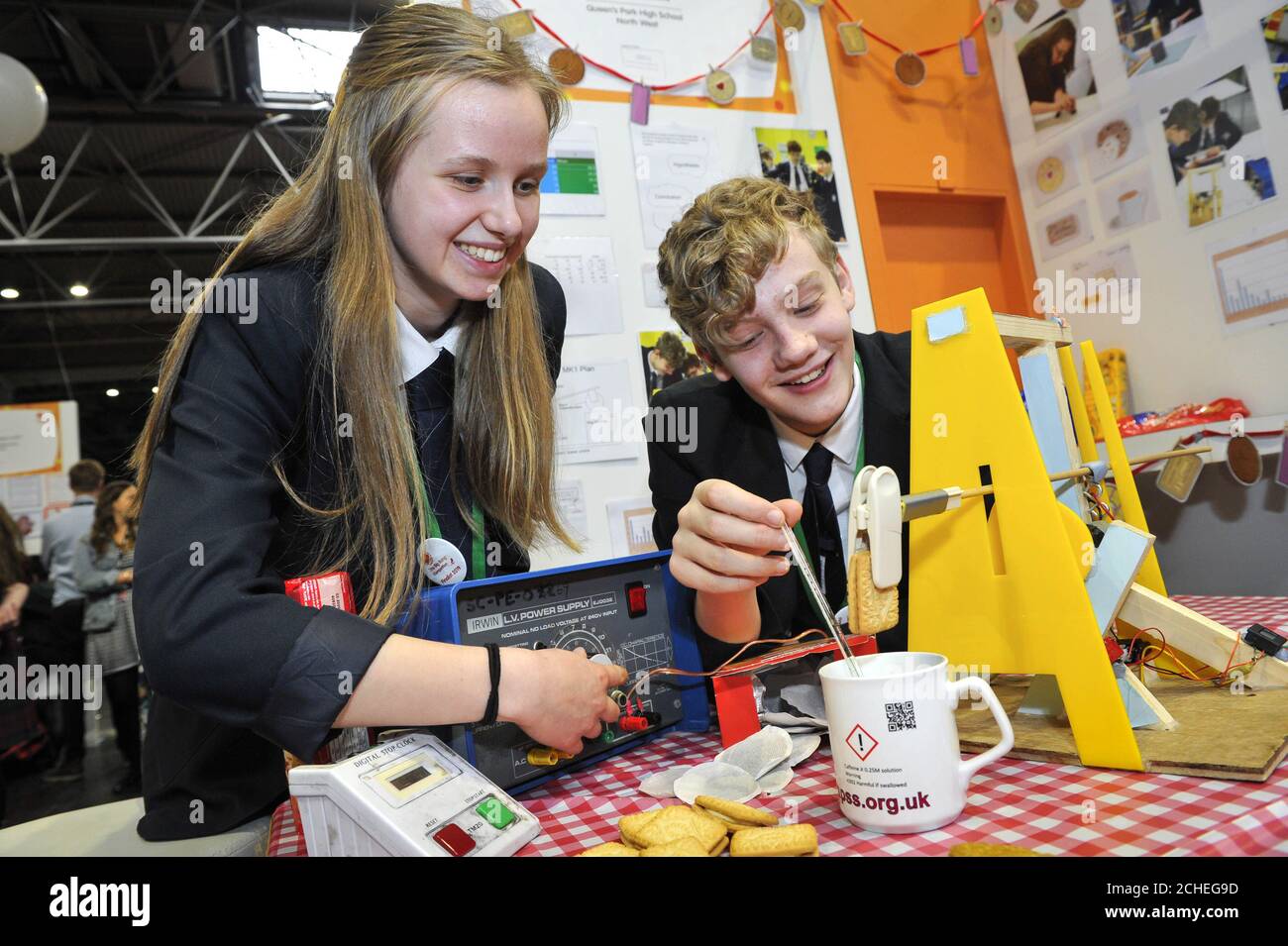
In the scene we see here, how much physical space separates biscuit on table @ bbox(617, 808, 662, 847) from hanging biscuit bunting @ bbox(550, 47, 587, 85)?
2.23 m

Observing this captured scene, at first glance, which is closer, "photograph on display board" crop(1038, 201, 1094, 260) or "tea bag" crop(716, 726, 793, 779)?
"tea bag" crop(716, 726, 793, 779)

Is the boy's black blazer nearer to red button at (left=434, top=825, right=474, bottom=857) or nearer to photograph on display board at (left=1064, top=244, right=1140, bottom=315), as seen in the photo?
red button at (left=434, top=825, right=474, bottom=857)

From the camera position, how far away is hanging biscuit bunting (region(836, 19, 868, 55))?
9.17 feet

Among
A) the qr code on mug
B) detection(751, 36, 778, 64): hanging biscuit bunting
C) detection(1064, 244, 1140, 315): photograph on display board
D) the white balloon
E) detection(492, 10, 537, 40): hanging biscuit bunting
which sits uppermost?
the white balloon

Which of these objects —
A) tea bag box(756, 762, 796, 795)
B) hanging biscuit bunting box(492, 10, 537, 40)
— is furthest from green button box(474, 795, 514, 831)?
hanging biscuit bunting box(492, 10, 537, 40)

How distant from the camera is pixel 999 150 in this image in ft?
10.2

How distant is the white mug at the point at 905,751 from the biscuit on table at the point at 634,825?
6.9 inches

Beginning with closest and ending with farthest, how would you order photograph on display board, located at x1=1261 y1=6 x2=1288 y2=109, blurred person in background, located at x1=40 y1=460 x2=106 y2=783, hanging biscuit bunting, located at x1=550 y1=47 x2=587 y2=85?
photograph on display board, located at x1=1261 y1=6 x2=1288 y2=109 → hanging biscuit bunting, located at x1=550 y1=47 x2=587 y2=85 → blurred person in background, located at x1=40 y1=460 x2=106 y2=783

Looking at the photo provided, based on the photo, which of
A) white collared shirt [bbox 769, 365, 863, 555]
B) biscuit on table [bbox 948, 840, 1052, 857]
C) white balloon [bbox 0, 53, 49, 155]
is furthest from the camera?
white balloon [bbox 0, 53, 49, 155]

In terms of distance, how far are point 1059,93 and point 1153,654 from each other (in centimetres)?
250

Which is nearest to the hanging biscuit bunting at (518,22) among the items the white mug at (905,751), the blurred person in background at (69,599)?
the white mug at (905,751)

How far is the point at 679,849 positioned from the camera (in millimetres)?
677
